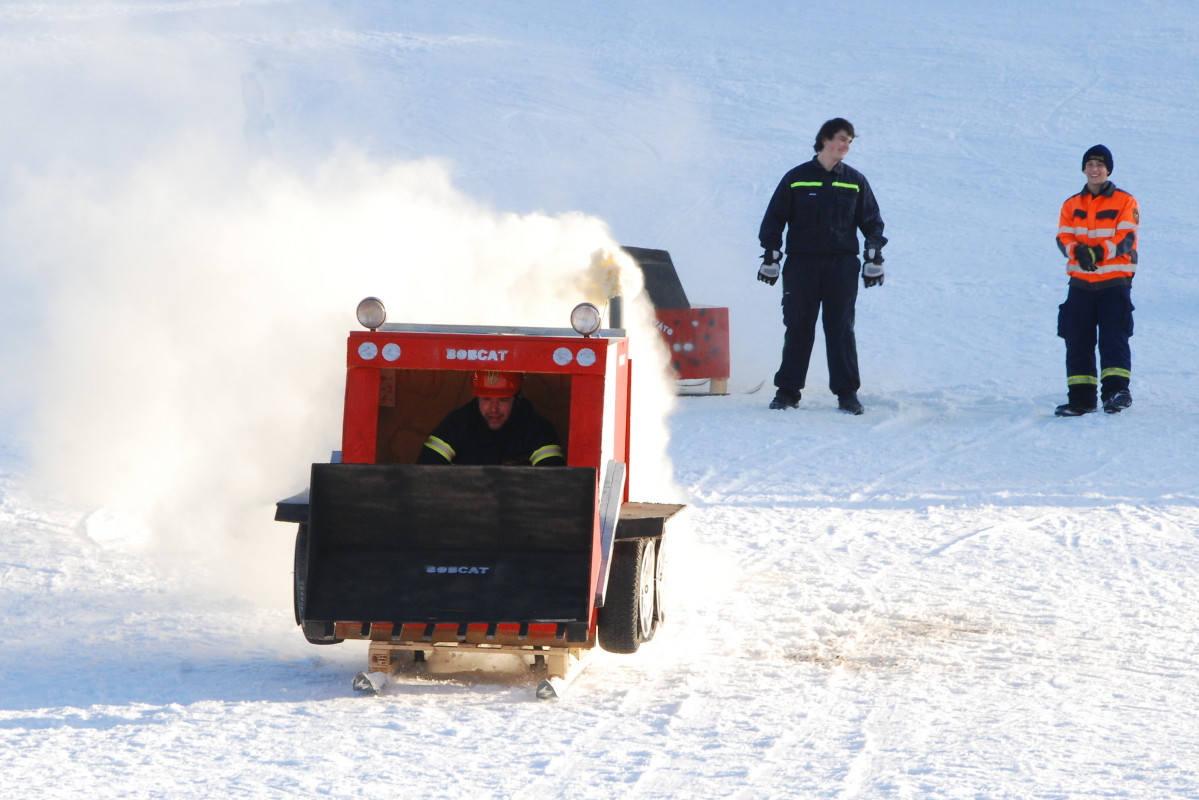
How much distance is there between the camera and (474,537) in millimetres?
4980

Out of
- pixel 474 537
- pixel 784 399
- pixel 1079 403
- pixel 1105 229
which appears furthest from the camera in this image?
pixel 784 399

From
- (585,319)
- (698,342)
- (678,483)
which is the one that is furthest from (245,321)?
(698,342)

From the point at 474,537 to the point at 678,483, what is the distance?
162 inches

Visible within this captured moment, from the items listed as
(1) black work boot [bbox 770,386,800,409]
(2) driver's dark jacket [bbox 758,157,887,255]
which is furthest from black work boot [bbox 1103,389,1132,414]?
(1) black work boot [bbox 770,386,800,409]

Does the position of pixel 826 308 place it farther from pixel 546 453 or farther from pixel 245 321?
pixel 546 453

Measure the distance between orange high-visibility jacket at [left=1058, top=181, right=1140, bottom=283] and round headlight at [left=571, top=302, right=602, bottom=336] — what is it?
20.7ft

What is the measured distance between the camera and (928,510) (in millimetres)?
8234

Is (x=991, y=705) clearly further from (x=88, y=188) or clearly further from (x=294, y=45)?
(x=294, y=45)

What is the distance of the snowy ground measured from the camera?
13.8 ft

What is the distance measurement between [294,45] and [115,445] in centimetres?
2294

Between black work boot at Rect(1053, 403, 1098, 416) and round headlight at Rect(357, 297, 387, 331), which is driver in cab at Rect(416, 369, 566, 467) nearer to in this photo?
round headlight at Rect(357, 297, 387, 331)

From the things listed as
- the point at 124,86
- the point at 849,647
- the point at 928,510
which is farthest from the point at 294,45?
the point at 849,647

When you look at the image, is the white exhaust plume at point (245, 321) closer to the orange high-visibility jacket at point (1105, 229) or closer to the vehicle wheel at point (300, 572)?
the vehicle wheel at point (300, 572)

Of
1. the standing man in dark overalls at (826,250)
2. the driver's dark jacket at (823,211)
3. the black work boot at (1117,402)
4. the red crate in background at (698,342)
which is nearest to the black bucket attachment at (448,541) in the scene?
the standing man in dark overalls at (826,250)
